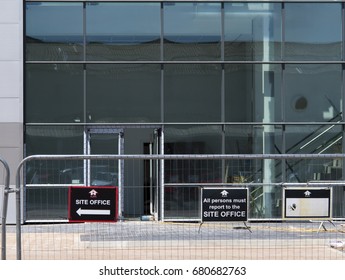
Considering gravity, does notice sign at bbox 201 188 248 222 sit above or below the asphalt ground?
above

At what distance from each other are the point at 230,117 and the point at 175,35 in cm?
244

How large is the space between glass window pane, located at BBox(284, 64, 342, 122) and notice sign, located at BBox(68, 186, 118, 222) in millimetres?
9131

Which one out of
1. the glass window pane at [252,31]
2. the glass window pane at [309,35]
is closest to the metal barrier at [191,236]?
the glass window pane at [252,31]

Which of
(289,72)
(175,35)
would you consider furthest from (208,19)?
(289,72)

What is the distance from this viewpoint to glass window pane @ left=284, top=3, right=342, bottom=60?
57.4 feet

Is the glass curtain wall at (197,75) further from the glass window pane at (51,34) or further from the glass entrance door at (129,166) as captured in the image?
the glass entrance door at (129,166)

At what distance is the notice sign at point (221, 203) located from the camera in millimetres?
9133

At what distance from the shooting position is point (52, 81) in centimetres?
1717

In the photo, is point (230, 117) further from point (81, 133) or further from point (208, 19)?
point (81, 133)

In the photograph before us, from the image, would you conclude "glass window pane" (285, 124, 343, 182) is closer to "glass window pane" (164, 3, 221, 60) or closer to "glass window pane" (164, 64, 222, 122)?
"glass window pane" (164, 64, 222, 122)

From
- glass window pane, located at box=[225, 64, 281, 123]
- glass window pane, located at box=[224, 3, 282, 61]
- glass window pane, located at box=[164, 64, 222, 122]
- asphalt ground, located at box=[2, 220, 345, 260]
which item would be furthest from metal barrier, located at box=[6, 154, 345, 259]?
glass window pane, located at box=[224, 3, 282, 61]

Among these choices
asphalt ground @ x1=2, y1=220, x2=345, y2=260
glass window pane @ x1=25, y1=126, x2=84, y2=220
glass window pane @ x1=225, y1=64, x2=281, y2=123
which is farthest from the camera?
glass window pane @ x1=225, y1=64, x2=281, y2=123

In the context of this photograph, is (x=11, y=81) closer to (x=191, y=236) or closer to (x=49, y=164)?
(x=49, y=164)
